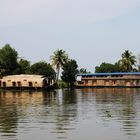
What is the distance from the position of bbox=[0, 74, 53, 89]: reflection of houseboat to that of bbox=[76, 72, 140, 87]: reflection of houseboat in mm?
33026

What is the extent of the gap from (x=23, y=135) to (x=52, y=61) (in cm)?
10768

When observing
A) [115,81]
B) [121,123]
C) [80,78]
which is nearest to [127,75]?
[115,81]

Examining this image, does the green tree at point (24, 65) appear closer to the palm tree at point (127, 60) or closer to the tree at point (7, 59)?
the tree at point (7, 59)

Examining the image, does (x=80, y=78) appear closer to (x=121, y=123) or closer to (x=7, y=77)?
(x=7, y=77)

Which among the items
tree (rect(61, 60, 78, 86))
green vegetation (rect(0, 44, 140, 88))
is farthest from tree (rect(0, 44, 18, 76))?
tree (rect(61, 60, 78, 86))

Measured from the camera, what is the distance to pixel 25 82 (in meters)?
91.9

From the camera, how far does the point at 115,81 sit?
124 metres

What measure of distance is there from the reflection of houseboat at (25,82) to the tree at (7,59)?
22.5 ft

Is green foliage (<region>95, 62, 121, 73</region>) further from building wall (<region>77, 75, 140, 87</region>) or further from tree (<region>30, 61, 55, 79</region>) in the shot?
tree (<region>30, 61, 55, 79</region>)

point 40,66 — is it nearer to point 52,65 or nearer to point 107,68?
point 52,65

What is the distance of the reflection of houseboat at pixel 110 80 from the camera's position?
121 metres

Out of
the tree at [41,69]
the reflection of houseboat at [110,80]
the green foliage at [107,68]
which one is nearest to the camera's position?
the tree at [41,69]

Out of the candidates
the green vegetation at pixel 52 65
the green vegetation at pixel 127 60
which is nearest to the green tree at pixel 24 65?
the green vegetation at pixel 52 65

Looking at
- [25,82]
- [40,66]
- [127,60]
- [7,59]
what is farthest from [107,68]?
[25,82]
